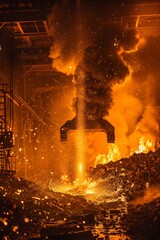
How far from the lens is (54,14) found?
14289mm

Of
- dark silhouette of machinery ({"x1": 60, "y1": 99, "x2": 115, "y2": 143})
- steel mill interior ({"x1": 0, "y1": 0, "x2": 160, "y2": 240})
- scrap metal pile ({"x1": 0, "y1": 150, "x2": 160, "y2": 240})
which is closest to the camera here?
scrap metal pile ({"x1": 0, "y1": 150, "x2": 160, "y2": 240})

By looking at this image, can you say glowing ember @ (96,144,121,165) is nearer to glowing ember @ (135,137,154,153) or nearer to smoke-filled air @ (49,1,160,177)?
glowing ember @ (135,137,154,153)

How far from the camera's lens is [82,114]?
A: 46.8 ft

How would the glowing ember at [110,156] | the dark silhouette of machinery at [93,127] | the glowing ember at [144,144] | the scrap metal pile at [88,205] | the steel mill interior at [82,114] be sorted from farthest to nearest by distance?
the glowing ember at [144,144] < the glowing ember at [110,156] < the dark silhouette of machinery at [93,127] < the steel mill interior at [82,114] < the scrap metal pile at [88,205]

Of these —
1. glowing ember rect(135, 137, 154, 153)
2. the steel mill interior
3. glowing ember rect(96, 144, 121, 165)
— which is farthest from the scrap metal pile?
glowing ember rect(135, 137, 154, 153)

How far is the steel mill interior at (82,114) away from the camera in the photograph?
29.9ft

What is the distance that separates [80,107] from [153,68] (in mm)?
8661

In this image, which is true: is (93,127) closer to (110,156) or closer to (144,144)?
(110,156)

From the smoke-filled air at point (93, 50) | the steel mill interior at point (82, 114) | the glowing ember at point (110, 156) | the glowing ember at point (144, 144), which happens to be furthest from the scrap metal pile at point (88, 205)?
the glowing ember at point (144, 144)

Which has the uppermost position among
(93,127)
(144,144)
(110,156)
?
(144,144)

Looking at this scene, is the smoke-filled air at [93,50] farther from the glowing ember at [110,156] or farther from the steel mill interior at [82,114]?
the glowing ember at [110,156]

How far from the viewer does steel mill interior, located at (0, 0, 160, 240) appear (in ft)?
29.9

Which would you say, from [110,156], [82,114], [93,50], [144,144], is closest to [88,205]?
[82,114]

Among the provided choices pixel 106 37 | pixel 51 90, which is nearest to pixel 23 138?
pixel 51 90
